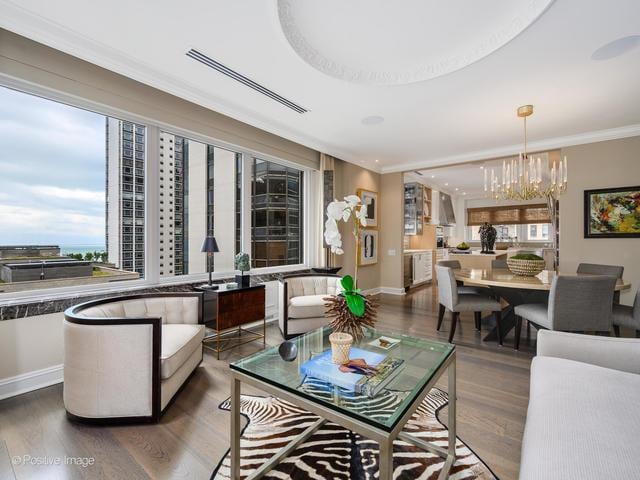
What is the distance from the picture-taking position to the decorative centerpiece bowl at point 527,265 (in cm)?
327

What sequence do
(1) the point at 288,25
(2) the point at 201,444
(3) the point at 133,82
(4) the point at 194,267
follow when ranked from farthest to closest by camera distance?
(4) the point at 194,267, (3) the point at 133,82, (1) the point at 288,25, (2) the point at 201,444

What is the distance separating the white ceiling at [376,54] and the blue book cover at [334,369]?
220 cm

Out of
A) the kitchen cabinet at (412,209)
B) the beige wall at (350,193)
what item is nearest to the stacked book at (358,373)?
the beige wall at (350,193)

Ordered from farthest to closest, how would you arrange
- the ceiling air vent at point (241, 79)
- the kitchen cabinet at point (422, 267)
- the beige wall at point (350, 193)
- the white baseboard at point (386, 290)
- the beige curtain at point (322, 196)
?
the kitchen cabinet at point (422, 267) < the white baseboard at point (386, 290) < the beige wall at point (350, 193) < the beige curtain at point (322, 196) < the ceiling air vent at point (241, 79)

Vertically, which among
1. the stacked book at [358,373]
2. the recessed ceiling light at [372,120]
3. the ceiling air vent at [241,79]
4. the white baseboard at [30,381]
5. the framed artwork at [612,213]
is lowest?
the white baseboard at [30,381]

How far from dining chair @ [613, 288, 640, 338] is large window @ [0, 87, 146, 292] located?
463 centimetres

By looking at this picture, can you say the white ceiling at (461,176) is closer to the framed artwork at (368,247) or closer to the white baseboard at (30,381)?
the framed artwork at (368,247)

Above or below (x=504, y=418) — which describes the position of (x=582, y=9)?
above

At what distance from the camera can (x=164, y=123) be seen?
312cm

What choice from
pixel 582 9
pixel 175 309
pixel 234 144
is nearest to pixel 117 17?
pixel 234 144

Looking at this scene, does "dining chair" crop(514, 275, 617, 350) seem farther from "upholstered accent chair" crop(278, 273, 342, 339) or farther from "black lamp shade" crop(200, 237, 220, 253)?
"black lamp shade" crop(200, 237, 220, 253)

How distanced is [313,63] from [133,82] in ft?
5.75

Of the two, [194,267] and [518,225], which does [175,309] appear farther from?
[518,225]

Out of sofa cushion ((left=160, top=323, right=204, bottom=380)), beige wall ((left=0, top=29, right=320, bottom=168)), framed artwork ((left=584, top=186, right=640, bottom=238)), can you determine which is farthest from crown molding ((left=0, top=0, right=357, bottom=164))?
framed artwork ((left=584, top=186, right=640, bottom=238))
